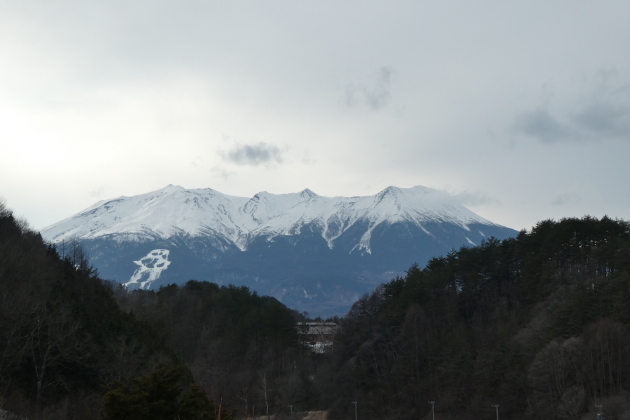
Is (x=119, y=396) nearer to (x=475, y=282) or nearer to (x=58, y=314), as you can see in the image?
(x=58, y=314)

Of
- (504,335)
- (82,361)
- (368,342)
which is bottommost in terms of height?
(368,342)

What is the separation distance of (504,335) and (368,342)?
2127 centimetres

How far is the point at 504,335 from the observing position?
68.4 meters

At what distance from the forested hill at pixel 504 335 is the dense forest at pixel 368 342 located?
0.54 ft

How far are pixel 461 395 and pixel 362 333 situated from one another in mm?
22290

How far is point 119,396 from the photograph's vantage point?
766 inches

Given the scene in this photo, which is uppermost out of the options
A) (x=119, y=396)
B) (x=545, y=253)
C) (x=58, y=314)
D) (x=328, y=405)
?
(x=545, y=253)

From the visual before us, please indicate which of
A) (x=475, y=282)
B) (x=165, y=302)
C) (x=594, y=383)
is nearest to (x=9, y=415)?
(x=594, y=383)

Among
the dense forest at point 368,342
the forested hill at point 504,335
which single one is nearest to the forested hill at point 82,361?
the dense forest at point 368,342

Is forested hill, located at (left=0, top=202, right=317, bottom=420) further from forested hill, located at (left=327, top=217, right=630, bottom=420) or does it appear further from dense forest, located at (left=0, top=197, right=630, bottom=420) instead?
forested hill, located at (left=327, top=217, right=630, bottom=420)

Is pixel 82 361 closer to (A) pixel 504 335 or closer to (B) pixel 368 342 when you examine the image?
(A) pixel 504 335

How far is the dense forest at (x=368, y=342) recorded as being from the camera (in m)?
36.7

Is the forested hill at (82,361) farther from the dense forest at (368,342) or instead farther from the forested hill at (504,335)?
the forested hill at (504,335)

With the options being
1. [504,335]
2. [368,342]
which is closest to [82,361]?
[504,335]
